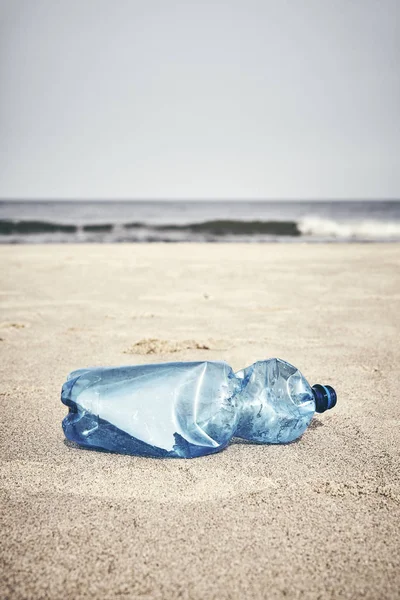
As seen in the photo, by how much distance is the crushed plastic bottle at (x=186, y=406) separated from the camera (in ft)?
3.65

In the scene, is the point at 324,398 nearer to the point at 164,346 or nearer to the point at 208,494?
the point at 208,494

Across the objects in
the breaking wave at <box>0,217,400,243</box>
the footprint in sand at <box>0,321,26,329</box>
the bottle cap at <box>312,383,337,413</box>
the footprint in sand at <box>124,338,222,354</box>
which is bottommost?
the footprint in sand at <box>124,338,222,354</box>

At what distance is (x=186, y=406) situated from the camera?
3.74 ft

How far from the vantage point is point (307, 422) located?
1.18m

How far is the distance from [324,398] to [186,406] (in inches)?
13.8

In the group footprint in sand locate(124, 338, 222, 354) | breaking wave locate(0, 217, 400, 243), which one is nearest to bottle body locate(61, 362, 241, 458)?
footprint in sand locate(124, 338, 222, 354)

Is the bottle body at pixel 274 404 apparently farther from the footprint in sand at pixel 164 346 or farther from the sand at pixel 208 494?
the footprint in sand at pixel 164 346

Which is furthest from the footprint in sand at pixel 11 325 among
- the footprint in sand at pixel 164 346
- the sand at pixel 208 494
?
the footprint in sand at pixel 164 346

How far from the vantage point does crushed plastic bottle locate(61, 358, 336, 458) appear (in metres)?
1.11

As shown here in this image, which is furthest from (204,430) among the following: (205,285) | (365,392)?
(205,285)

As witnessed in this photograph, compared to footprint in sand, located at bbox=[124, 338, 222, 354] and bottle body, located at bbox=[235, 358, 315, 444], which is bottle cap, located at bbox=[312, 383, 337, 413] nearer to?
bottle body, located at bbox=[235, 358, 315, 444]

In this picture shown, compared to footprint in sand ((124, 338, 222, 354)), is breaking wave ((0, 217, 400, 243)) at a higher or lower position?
higher

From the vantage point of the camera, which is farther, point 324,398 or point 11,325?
point 11,325

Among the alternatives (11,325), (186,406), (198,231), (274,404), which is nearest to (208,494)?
(186,406)
